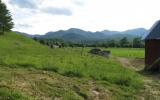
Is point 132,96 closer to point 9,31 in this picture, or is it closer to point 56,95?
point 56,95

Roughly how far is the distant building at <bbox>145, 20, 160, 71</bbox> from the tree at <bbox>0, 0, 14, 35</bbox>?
36.2 meters

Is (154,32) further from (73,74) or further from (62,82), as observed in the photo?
(62,82)

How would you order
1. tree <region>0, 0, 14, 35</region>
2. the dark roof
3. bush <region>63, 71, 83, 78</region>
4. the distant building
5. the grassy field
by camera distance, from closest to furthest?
the grassy field, bush <region>63, 71, 83, 78</region>, the distant building, the dark roof, tree <region>0, 0, 14, 35</region>

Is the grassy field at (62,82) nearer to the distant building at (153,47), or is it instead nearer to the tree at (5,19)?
the distant building at (153,47)

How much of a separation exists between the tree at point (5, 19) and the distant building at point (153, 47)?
36231 millimetres

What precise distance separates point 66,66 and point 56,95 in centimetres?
632

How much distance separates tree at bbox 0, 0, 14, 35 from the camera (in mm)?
66562

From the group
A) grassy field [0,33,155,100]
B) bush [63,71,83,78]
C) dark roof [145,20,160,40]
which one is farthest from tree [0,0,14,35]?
bush [63,71,83,78]

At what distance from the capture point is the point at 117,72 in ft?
72.8

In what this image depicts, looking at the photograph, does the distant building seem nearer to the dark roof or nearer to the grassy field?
the dark roof

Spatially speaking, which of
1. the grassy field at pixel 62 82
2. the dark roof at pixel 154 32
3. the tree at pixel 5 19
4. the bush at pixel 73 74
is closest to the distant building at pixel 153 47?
the dark roof at pixel 154 32

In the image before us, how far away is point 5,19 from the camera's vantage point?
67.6m

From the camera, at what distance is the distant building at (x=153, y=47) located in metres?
33.6

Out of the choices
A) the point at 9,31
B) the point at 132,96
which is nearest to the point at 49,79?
the point at 132,96
